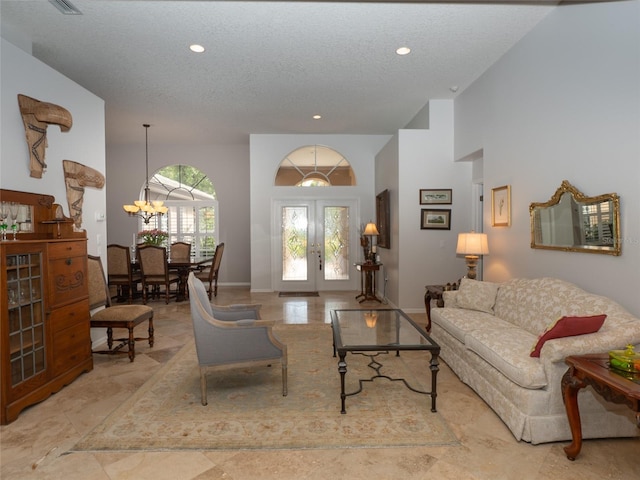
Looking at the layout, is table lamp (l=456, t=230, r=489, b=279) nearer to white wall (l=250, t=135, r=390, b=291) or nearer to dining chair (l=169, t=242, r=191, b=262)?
white wall (l=250, t=135, r=390, b=291)

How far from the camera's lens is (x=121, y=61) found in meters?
4.32

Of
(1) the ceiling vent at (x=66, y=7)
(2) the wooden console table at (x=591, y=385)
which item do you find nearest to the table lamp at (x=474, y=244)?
(2) the wooden console table at (x=591, y=385)

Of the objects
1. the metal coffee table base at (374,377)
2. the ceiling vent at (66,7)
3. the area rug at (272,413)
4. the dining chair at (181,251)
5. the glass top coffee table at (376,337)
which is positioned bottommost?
the area rug at (272,413)

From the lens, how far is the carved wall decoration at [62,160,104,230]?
3.96 metres

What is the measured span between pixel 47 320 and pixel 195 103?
12.8 ft

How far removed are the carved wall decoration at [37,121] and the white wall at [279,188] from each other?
174 inches

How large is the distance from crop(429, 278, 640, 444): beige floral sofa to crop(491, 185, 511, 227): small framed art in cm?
90

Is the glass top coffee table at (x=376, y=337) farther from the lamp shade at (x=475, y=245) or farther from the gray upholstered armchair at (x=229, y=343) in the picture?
the lamp shade at (x=475, y=245)

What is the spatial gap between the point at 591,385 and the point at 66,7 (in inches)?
187

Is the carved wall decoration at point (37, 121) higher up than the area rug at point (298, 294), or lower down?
higher up

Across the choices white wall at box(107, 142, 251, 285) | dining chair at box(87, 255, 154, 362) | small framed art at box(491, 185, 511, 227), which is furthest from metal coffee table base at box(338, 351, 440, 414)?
white wall at box(107, 142, 251, 285)

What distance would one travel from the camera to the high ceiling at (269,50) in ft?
11.0

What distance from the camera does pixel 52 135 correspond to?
3.76 m

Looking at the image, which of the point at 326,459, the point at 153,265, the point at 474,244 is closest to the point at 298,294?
the point at 153,265
